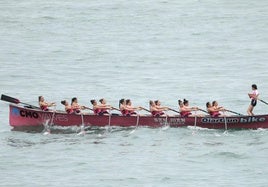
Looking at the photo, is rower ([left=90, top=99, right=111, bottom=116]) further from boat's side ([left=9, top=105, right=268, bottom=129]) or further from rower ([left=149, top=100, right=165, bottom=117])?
rower ([left=149, top=100, right=165, bottom=117])

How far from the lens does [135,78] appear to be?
70375mm

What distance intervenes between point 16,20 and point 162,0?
21.1 meters

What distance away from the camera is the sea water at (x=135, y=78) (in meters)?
44.2

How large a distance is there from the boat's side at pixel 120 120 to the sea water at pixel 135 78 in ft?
1.41

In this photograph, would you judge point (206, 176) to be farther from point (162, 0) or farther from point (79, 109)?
point (162, 0)

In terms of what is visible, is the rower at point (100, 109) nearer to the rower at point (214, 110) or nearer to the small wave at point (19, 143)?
the small wave at point (19, 143)

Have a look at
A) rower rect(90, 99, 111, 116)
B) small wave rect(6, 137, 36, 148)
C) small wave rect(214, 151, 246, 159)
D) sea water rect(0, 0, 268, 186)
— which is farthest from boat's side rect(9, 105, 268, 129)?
small wave rect(214, 151, 246, 159)

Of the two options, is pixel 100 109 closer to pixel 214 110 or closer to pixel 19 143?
pixel 19 143

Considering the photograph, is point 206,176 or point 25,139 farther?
point 25,139

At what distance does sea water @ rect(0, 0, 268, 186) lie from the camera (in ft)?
145

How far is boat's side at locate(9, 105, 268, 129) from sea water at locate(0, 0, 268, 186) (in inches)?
16.9

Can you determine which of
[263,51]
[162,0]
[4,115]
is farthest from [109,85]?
[162,0]

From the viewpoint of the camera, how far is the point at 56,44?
8444cm

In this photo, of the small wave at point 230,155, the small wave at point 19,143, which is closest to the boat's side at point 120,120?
the small wave at point 19,143
